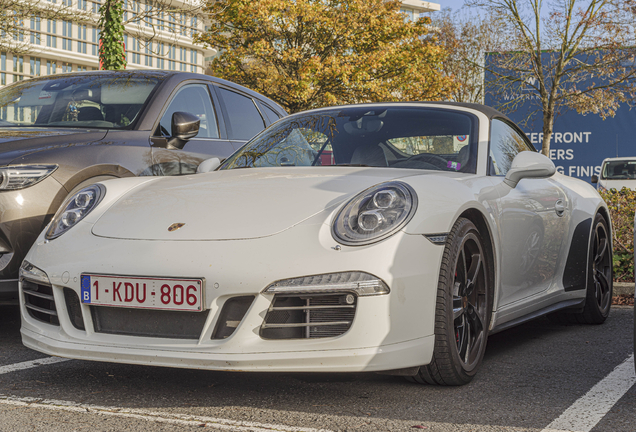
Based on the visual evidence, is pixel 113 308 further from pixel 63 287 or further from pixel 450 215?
pixel 450 215

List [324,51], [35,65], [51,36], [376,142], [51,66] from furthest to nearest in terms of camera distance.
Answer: [51,66], [51,36], [35,65], [324,51], [376,142]

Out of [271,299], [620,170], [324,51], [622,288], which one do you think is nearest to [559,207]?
[622,288]

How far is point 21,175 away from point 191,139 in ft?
5.28

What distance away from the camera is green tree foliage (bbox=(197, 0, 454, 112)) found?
26.4 m

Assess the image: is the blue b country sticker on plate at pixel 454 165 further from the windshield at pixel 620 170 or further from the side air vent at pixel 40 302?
the windshield at pixel 620 170

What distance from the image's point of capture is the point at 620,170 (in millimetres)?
19812

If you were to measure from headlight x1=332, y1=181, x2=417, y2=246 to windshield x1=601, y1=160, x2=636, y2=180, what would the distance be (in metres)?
18.4

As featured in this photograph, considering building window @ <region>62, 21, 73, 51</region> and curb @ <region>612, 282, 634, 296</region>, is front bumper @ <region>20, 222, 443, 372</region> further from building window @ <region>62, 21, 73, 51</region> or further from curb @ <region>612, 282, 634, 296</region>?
building window @ <region>62, 21, 73, 51</region>

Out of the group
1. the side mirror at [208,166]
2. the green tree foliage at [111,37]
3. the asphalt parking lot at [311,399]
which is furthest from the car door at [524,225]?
the green tree foliage at [111,37]

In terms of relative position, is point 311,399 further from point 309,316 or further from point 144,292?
point 144,292

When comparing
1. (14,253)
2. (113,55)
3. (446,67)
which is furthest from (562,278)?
(446,67)

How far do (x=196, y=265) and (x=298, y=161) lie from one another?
4.39 ft

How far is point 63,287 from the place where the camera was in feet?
9.65

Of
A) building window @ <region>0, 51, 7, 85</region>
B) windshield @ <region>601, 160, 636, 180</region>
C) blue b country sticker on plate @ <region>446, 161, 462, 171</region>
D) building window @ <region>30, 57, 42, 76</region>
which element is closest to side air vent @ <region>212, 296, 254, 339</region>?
blue b country sticker on plate @ <region>446, 161, 462, 171</region>
